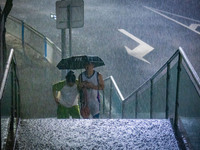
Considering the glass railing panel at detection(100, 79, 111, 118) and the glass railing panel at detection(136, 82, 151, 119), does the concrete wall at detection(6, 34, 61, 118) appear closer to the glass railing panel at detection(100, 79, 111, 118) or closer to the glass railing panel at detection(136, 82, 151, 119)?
the glass railing panel at detection(100, 79, 111, 118)

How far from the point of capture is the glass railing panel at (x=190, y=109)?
505 cm

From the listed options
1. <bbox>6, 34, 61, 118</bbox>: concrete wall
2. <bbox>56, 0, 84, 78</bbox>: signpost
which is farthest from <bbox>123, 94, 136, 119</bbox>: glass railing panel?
<bbox>6, 34, 61, 118</bbox>: concrete wall

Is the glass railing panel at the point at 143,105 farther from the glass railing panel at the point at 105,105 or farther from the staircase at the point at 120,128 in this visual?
the staircase at the point at 120,128

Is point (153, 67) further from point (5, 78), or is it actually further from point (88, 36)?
point (5, 78)

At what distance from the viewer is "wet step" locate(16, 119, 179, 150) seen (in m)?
5.80

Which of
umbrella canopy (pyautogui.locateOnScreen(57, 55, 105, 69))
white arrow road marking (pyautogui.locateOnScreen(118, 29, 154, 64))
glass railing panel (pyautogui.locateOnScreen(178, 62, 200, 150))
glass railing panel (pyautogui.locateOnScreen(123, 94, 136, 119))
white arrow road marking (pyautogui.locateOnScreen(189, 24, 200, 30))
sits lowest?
glass railing panel (pyautogui.locateOnScreen(123, 94, 136, 119))

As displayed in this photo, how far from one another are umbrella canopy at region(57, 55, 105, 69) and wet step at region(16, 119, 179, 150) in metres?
1.77

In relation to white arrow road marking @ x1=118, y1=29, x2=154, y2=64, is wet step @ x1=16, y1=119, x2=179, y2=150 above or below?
below

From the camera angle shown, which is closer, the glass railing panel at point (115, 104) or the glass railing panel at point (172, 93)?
the glass railing panel at point (172, 93)

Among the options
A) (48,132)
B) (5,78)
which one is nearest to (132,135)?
(48,132)

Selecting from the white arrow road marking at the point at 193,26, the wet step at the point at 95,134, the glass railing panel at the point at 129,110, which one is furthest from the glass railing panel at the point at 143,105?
the white arrow road marking at the point at 193,26

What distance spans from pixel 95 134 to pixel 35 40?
464 inches

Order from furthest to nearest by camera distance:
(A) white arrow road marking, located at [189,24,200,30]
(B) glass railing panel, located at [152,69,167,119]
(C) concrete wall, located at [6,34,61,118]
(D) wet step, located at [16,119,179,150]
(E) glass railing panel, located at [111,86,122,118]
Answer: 1. (A) white arrow road marking, located at [189,24,200,30]
2. (C) concrete wall, located at [6,34,61,118]
3. (E) glass railing panel, located at [111,86,122,118]
4. (B) glass railing panel, located at [152,69,167,119]
5. (D) wet step, located at [16,119,179,150]

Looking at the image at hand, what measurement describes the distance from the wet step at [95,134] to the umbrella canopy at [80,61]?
1771 millimetres
